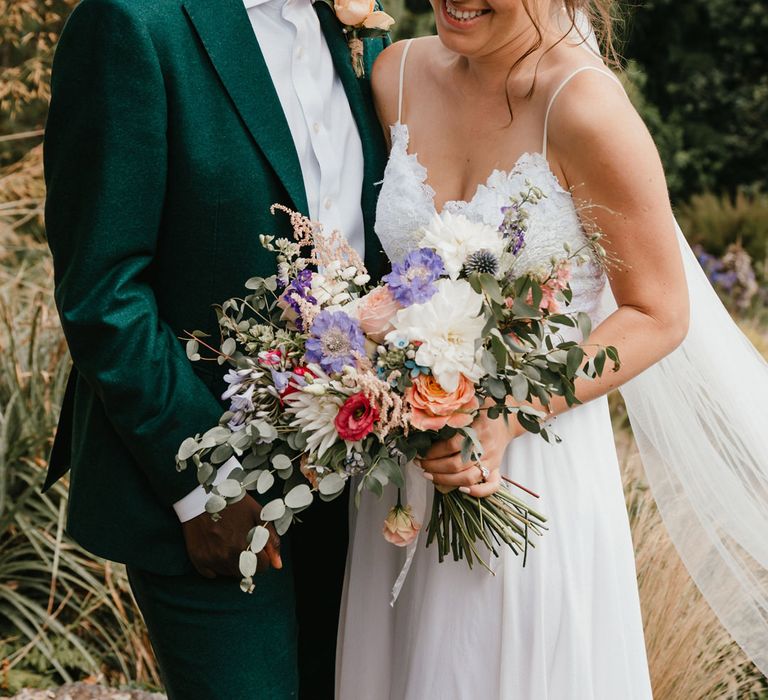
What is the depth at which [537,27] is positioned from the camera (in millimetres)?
2281

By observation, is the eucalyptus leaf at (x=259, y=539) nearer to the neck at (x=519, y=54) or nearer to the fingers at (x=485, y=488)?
the fingers at (x=485, y=488)

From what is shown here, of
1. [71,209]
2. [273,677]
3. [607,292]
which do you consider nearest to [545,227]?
[607,292]

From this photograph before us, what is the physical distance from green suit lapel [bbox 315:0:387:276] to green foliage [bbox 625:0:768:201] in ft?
34.1

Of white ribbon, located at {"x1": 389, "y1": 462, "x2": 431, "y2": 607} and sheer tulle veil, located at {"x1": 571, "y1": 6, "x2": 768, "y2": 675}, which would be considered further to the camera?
sheer tulle veil, located at {"x1": 571, "y1": 6, "x2": 768, "y2": 675}

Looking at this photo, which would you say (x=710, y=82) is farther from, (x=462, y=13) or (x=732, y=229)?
(x=462, y=13)

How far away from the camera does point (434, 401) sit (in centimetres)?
180

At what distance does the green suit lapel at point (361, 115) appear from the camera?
247cm

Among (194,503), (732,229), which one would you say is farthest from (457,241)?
(732,229)

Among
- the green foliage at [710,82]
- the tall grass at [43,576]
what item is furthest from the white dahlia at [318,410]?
the green foliage at [710,82]

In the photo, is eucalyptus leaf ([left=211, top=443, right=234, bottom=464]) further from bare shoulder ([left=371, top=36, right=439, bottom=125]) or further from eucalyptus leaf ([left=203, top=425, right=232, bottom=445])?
bare shoulder ([left=371, top=36, right=439, bottom=125])

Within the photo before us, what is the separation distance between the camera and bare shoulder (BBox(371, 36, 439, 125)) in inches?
103

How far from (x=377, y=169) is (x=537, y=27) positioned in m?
0.52

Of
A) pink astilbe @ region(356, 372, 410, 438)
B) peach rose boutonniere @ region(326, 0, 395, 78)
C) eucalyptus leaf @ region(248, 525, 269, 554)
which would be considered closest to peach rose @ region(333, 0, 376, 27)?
peach rose boutonniere @ region(326, 0, 395, 78)

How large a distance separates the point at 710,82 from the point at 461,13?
11683 mm
